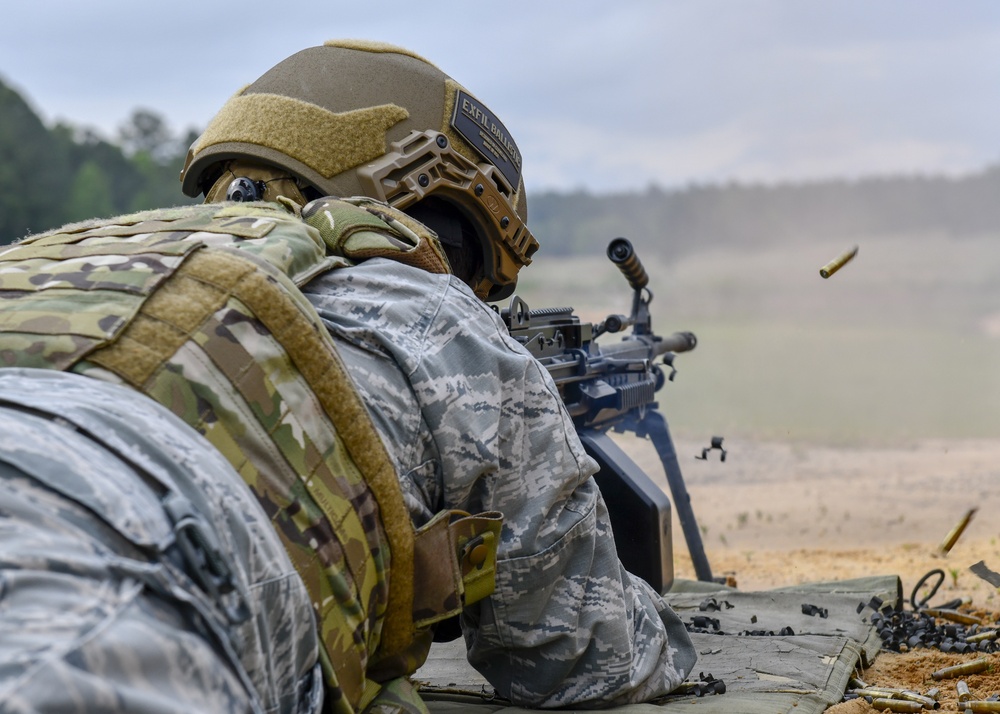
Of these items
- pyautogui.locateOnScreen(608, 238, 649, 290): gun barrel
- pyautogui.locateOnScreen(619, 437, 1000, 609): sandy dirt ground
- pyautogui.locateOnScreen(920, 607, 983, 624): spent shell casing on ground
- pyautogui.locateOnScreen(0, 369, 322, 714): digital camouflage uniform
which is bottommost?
pyautogui.locateOnScreen(619, 437, 1000, 609): sandy dirt ground

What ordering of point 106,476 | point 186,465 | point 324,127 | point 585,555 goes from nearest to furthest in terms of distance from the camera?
point 106,476
point 186,465
point 585,555
point 324,127

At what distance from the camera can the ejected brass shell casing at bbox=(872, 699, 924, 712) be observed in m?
2.99

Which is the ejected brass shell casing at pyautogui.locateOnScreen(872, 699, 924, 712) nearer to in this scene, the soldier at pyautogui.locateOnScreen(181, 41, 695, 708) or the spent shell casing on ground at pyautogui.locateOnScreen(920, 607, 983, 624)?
the soldier at pyautogui.locateOnScreen(181, 41, 695, 708)

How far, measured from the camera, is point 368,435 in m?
1.89

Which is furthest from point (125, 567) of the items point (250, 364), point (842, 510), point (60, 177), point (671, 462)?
point (60, 177)

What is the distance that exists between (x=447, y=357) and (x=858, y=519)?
6.59m

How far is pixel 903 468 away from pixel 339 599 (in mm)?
9812

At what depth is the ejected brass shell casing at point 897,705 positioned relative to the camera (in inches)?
118

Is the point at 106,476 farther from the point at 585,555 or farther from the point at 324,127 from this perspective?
the point at 324,127

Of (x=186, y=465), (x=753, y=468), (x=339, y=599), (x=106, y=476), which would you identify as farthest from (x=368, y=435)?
(x=753, y=468)

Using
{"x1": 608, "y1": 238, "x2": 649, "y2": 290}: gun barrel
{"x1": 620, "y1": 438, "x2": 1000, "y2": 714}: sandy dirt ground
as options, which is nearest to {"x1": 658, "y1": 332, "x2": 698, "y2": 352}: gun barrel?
{"x1": 608, "y1": 238, "x2": 649, "y2": 290}: gun barrel

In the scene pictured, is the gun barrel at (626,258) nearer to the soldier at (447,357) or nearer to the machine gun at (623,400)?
the machine gun at (623,400)

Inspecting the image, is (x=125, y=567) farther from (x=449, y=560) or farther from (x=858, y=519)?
(x=858, y=519)

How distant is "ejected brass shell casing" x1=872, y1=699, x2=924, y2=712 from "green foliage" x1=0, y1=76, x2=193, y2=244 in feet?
103
